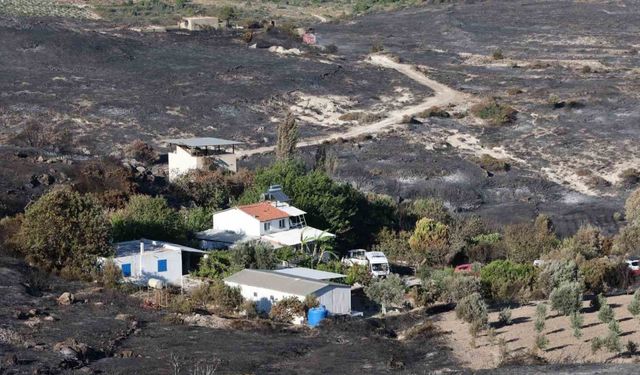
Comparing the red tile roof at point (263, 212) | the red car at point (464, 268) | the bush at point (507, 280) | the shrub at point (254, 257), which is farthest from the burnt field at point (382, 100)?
the bush at point (507, 280)

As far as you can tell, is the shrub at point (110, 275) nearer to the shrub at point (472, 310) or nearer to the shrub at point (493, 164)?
the shrub at point (472, 310)

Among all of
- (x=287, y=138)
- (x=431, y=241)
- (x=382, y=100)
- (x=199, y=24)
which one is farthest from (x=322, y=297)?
(x=199, y=24)

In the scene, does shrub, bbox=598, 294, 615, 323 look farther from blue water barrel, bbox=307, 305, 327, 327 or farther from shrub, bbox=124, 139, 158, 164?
shrub, bbox=124, 139, 158, 164

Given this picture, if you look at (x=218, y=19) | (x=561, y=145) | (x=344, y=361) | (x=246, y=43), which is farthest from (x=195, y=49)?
(x=344, y=361)

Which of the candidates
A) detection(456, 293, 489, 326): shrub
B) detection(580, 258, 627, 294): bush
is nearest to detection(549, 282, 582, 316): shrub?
detection(456, 293, 489, 326): shrub

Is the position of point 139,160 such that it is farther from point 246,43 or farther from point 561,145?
point 246,43

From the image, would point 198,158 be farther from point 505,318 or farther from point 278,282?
point 505,318

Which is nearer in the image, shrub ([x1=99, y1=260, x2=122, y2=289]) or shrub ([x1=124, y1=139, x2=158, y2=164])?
shrub ([x1=99, y1=260, x2=122, y2=289])
